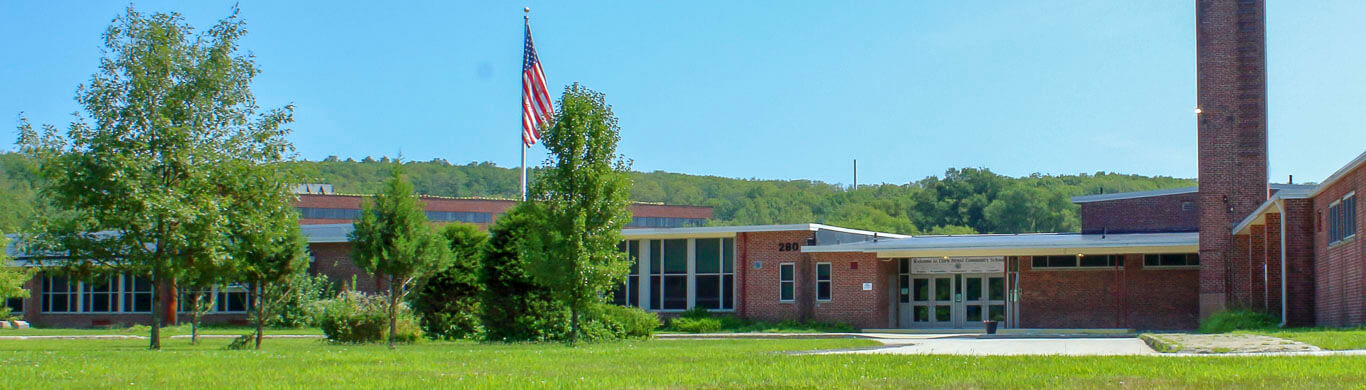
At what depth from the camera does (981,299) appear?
127ft

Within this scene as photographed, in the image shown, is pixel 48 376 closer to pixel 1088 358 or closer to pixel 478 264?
pixel 1088 358

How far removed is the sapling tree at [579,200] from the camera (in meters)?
23.0

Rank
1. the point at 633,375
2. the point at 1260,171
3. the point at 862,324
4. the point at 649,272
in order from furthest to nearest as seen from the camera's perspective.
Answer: the point at 649,272
the point at 862,324
the point at 1260,171
the point at 633,375

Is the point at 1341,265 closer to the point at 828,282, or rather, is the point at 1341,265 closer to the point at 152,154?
the point at 828,282

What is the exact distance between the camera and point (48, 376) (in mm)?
12664

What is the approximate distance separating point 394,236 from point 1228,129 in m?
21.0

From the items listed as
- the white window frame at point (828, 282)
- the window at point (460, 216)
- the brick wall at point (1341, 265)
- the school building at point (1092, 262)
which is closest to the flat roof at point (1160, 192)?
the school building at point (1092, 262)

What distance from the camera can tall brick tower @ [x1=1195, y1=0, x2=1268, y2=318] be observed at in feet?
102

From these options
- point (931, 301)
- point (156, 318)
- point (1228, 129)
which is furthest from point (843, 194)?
point (156, 318)

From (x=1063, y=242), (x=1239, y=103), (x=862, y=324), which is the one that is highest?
(x=1239, y=103)

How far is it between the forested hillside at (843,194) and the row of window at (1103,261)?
36.7m

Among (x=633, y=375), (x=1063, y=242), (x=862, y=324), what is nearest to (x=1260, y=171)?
(x=1063, y=242)

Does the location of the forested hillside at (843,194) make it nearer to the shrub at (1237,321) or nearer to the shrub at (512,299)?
the shrub at (512,299)

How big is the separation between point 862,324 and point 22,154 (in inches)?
963
